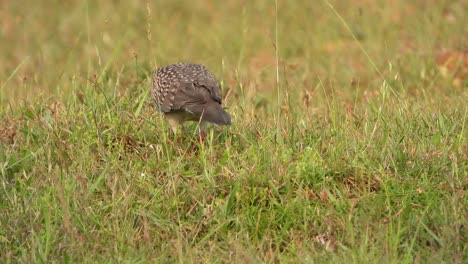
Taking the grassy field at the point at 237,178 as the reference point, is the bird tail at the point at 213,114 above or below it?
above

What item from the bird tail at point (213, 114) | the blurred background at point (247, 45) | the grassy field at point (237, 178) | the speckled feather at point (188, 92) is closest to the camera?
the grassy field at point (237, 178)

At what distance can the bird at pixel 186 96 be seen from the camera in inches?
241

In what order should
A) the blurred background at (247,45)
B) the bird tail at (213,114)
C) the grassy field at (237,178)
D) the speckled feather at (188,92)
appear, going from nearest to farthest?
the grassy field at (237,178) → the bird tail at (213,114) → the speckled feather at (188,92) → the blurred background at (247,45)

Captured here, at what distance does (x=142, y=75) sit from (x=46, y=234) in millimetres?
2926

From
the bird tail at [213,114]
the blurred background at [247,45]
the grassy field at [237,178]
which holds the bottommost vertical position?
the blurred background at [247,45]

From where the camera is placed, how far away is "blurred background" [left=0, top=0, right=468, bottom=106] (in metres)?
7.84

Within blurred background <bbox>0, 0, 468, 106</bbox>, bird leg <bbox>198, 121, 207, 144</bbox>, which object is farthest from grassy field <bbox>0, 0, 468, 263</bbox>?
blurred background <bbox>0, 0, 468, 106</bbox>

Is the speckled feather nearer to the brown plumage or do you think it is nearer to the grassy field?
the brown plumage

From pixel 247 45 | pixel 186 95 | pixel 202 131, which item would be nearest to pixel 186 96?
pixel 186 95

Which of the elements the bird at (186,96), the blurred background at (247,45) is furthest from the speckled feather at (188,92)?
the blurred background at (247,45)

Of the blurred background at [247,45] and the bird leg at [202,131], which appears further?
the blurred background at [247,45]

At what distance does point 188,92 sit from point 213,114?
1.37ft

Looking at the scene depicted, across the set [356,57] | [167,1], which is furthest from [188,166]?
[167,1]

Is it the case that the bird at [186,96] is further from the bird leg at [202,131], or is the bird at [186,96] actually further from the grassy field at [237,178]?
the grassy field at [237,178]
